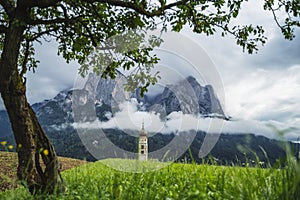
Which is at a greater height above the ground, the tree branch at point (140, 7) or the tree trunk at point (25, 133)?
the tree branch at point (140, 7)

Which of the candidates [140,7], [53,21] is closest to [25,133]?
[53,21]

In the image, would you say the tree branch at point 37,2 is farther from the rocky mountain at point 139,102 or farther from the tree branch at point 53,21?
the rocky mountain at point 139,102

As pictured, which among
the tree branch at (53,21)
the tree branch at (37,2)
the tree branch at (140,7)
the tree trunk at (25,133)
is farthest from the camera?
the tree branch at (53,21)

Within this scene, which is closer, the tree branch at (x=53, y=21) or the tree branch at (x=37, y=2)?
the tree branch at (x=37, y=2)

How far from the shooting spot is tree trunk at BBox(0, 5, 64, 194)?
5.45 metres

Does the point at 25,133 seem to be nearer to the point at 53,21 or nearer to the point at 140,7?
the point at 53,21

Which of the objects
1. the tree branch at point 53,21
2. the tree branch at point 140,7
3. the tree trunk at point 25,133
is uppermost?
the tree branch at point 140,7

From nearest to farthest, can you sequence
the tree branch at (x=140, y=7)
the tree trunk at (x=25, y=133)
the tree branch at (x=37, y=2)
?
the tree trunk at (x=25, y=133) → the tree branch at (x=140, y=7) → the tree branch at (x=37, y=2)

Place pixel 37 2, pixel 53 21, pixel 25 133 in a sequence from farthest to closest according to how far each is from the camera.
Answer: pixel 53 21 → pixel 37 2 → pixel 25 133

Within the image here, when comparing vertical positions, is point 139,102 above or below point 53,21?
below

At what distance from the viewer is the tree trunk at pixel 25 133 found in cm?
545

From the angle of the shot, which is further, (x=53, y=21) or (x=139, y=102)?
(x=139, y=102)

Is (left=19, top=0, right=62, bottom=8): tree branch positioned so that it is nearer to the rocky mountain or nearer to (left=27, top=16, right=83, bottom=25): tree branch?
(left=27, top=16, right=83, bottom=25): tree branch

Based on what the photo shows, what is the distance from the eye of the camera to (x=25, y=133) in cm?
547
